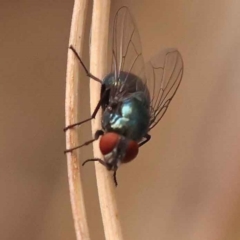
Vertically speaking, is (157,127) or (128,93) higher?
(128,93)

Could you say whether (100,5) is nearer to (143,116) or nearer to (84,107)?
(143,116)

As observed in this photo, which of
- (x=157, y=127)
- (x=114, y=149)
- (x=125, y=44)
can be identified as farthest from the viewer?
(x=157, y=127)

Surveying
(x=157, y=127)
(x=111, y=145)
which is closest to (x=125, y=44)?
(x=111, y=145)

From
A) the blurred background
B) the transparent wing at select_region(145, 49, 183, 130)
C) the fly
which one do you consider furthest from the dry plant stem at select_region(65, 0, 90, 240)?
the blurred background

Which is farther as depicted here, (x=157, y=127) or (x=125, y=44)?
(x=157, y=127)

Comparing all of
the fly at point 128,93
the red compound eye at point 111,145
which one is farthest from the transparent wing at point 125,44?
the red compound eye at point 111,145

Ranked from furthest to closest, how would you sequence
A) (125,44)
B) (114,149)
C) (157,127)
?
1. (157,127)
2. (125,44)
3. (114,149)

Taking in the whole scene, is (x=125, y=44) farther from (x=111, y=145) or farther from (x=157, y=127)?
(x=157, y=127)
